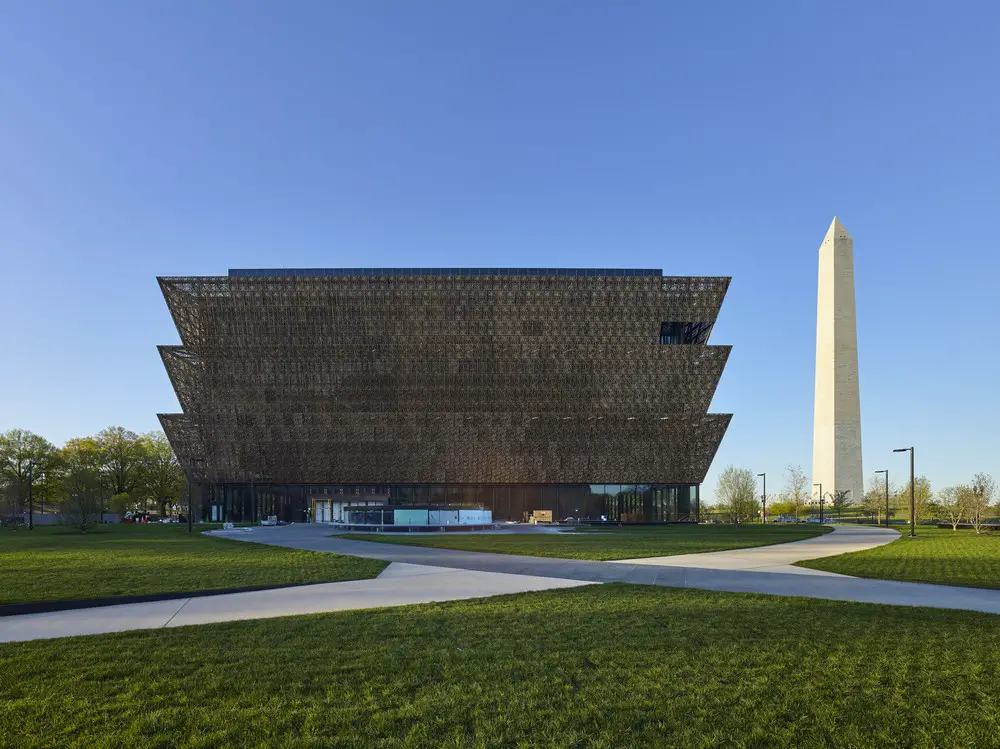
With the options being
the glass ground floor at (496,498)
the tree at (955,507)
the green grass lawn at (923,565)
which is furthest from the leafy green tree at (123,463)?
the tree at (955,507)

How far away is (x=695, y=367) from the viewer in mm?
78812

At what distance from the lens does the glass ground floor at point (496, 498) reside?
275 ft

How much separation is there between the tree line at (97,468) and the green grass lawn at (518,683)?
68975 millimetres

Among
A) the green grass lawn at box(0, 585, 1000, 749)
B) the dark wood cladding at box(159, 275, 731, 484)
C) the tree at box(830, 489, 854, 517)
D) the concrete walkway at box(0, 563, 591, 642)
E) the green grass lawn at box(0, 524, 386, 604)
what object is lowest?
the tree at box(830, 489, 854, 517)

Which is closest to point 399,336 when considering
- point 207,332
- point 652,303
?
point 207,332

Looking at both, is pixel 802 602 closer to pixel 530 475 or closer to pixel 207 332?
pixel 530 475

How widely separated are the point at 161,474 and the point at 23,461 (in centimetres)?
1547

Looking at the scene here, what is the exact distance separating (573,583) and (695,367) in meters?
65.6

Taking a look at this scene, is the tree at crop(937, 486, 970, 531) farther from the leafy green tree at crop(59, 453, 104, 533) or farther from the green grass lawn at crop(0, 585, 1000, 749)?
the leafy green tree at crop(59, 453, 104, 533)

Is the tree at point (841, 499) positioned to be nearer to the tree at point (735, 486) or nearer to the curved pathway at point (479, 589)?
the tree at point (735, 486)

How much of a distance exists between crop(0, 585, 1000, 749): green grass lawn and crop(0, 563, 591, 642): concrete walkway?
3.39ft

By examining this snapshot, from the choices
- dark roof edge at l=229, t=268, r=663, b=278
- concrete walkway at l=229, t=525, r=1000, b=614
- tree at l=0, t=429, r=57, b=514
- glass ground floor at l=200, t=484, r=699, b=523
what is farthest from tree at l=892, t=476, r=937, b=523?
tree at l=0, t=429, r=57, b=514

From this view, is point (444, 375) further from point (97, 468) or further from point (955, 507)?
point (955, 507)

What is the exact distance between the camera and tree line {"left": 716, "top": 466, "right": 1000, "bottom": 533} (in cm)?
6906
